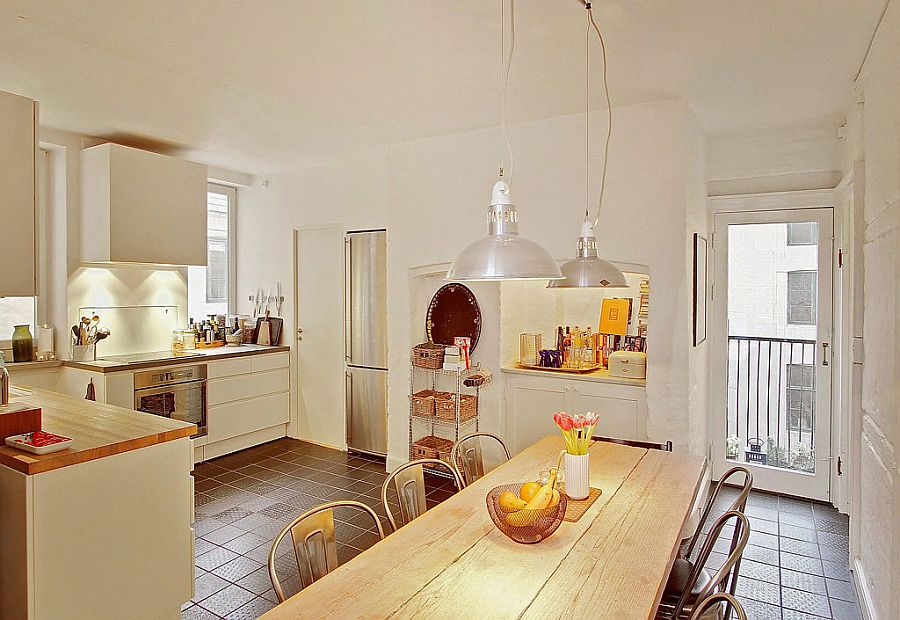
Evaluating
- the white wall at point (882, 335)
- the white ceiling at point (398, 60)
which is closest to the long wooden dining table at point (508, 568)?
the white wall at point (882, 335)

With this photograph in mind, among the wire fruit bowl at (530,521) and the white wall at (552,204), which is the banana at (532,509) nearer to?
the wire fruit bowl at (530,521)

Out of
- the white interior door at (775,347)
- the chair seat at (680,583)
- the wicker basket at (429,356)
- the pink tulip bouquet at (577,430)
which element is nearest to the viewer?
the chair seat at (680,583)

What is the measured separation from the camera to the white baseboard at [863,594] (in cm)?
265

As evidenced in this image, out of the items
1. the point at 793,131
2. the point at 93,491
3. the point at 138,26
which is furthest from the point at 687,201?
the point at 93,491

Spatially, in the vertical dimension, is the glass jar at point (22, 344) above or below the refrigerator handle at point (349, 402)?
above

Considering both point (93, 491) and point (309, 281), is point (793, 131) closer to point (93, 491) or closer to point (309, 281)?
point (309, 281)

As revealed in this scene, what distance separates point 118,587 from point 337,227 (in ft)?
12.4

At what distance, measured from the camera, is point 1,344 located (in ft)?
14.5

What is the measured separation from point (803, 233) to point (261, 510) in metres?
4.46

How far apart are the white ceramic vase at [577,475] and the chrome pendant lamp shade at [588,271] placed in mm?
695

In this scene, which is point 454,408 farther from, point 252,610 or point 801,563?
point 801,563

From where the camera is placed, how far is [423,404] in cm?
468

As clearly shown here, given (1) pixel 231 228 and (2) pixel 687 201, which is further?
(1) pixel 231 228

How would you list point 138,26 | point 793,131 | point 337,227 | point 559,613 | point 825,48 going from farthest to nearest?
1. point 337,227
2. point 793,131
3. point 825,48
4. point 138,26
5. point 559,613
